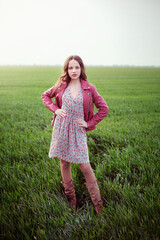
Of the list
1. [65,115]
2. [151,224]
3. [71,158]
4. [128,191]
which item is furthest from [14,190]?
[151,224]

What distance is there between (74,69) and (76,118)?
0.54 m

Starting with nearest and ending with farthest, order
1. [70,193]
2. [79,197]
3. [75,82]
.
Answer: [75,82], [70,193], [79,197]

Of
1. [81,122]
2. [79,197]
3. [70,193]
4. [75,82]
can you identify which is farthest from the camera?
[79,197]

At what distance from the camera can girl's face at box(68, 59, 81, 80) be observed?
6.11 feet

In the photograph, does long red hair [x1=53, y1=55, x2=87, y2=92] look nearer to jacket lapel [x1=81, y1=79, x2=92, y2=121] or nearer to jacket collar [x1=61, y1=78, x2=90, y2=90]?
jacket collar [x1=61, y1=78, x2=90, y2=90]

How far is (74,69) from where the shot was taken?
186 cm

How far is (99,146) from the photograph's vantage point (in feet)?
11.8

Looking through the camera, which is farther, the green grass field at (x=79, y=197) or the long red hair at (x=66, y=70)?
the long red hair at (x=66, y=70)

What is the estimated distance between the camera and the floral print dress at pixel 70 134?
184 cm

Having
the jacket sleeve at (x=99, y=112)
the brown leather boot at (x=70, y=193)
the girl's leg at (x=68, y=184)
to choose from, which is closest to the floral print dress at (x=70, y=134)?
the jacket sleeve at (x=99, y=112)

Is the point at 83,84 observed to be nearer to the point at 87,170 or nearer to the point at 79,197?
the point at 87,170

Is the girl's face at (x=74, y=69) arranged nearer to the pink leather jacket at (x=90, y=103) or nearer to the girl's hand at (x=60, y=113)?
the pink leather jacket at (x=90, y=103)

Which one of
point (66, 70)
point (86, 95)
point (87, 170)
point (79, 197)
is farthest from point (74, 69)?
point (79, 197)

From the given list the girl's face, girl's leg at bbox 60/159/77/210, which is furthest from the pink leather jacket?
girl's leg at bbox 60/159/77/210
